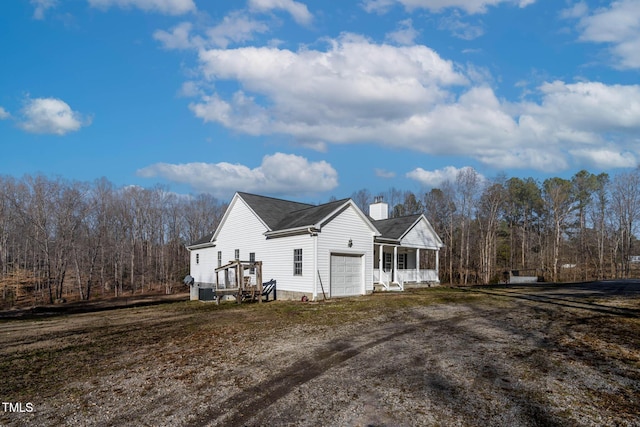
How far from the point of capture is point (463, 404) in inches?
198

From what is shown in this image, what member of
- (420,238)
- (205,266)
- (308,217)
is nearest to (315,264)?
(308,217)

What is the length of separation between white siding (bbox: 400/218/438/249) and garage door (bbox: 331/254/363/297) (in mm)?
5396

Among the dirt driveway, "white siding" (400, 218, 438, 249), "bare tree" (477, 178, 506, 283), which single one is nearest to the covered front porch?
"white siding" (400, 218, 438, 249)

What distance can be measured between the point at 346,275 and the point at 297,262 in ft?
8.45

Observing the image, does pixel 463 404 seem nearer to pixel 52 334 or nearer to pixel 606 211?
pixel 52 334

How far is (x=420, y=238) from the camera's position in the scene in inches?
1001

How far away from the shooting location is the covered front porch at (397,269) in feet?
72.5

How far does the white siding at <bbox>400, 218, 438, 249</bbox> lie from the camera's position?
24547 millimetres

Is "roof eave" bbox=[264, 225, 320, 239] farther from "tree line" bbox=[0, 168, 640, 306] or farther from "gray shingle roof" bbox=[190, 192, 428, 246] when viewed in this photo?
"tree line" bbox=[0, 168, 640, 306]

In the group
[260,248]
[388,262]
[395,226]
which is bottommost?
[388,262]

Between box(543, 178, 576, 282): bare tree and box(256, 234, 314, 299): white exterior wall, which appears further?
box(543, 178, 576, 282): bare tree

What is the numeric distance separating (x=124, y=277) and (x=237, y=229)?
30243 millimetres

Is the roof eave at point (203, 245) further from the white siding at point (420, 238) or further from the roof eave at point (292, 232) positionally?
the white siding at point (420, 238)

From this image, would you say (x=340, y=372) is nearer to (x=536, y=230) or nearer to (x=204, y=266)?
(x=204, y=266)
